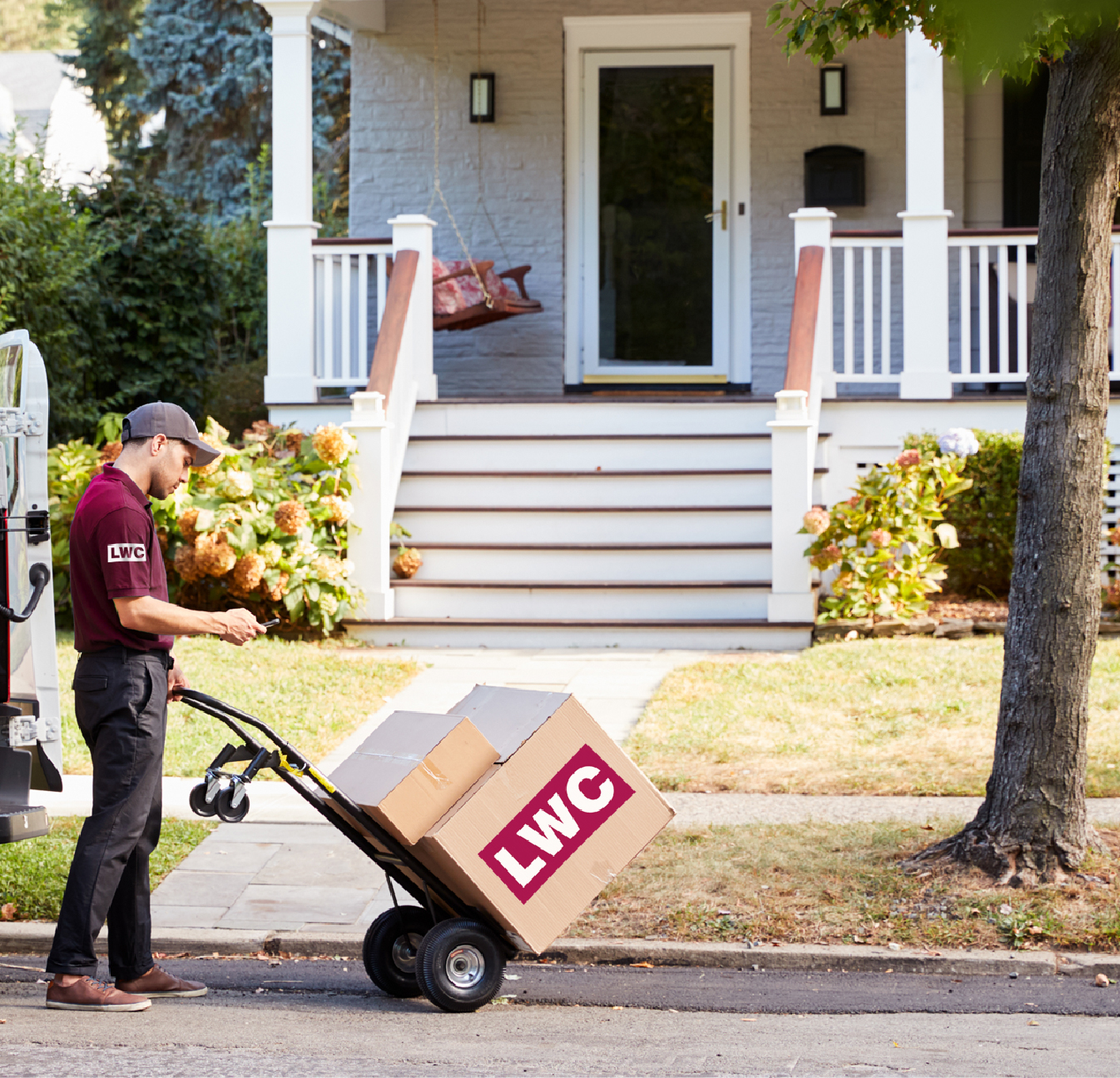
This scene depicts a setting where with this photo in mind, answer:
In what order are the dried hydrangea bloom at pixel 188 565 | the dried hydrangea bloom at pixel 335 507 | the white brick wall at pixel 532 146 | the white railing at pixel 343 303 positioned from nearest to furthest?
the dried hydrangea bloom at pixel 188 565 < the dried hydrangea bloom at pixel 335 507 < the white railing at pixel 343 303 < the white brick wall at pixel 532 146

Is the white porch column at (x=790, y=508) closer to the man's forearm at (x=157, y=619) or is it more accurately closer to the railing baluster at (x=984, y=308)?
the railing baluster at (x=984, y=308)

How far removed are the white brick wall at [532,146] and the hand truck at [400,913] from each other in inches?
320

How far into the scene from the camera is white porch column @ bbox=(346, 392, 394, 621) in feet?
30.0

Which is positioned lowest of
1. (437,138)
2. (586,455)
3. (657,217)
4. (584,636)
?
(584,636)

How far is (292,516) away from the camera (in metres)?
8.76

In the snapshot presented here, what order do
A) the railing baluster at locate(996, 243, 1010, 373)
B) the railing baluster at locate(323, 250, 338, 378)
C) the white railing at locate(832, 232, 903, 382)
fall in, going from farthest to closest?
the white railing at locate(832, 232, 903, 382)
the railing baluster at locate(323, 250, 338, 378)
the railing baluster at locate(996, 243, 1010, 373)

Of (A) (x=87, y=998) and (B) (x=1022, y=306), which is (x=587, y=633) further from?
(A) (x=87, y=998)

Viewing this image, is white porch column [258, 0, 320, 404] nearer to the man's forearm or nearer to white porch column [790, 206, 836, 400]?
white porch column [790, 206, 836, 400]

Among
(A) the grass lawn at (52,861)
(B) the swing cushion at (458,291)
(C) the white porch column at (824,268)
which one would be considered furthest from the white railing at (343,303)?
(A) the grass lawn at (52,861)

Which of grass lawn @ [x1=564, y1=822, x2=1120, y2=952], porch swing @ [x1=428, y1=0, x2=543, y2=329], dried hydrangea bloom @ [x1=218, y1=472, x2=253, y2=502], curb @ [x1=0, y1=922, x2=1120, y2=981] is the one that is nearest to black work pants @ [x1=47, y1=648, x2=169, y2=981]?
curb @ [x1=0, y1=922, x2=1120, y2=981]

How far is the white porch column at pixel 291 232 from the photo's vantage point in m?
10.4

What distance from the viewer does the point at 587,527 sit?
31.4 feet

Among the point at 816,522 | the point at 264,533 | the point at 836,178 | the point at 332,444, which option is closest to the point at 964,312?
the point at 816,522

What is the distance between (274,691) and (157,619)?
3.91m
